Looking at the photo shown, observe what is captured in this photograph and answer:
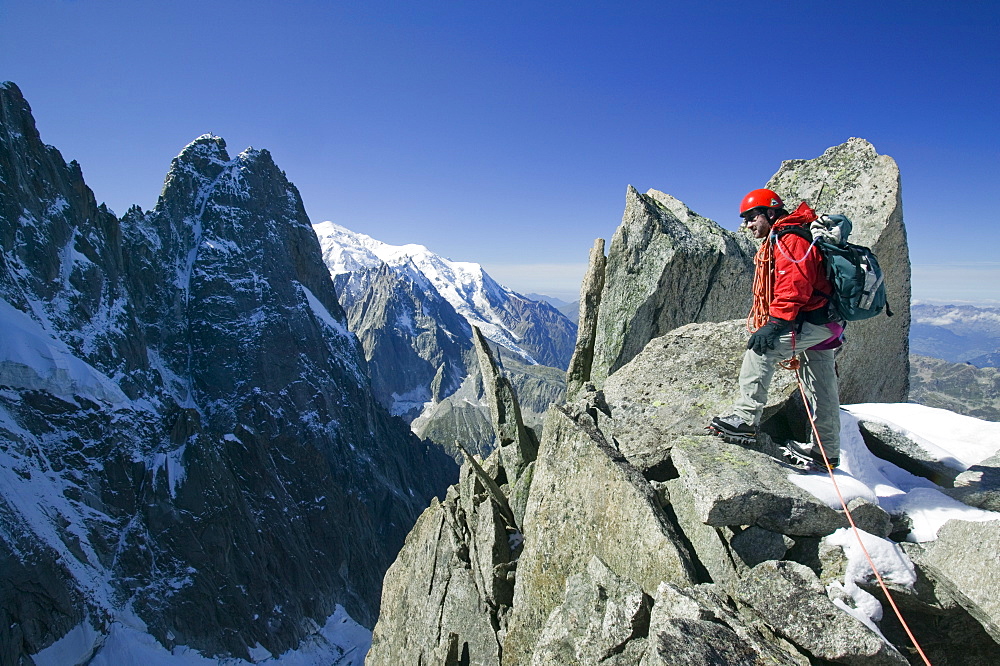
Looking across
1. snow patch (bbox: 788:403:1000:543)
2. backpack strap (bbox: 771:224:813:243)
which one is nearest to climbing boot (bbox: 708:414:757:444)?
snow patch (bbox: 788:403:1000:543)

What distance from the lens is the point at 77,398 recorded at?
91500 millimetres

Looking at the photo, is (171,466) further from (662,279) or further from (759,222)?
(759,222)

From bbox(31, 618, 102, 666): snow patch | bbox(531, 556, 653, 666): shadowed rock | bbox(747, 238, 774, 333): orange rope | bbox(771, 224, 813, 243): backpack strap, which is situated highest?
bbox(771, 224, 813, 243): backpack strap

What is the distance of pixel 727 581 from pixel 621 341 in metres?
9.76

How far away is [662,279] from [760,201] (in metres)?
7.18

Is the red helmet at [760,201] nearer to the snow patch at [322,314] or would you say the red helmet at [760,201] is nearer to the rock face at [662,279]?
the rock face at [662,279]

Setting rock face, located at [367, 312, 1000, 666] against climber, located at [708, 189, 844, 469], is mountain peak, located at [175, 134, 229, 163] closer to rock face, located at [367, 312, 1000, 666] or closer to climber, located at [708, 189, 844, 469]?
rock face, located at [367, 312, 1000, 666]

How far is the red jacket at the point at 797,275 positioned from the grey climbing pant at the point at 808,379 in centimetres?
51

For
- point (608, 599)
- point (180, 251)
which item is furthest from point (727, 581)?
point (180, 251)

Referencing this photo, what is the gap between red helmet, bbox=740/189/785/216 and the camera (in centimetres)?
850

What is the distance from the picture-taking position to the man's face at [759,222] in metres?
8.48

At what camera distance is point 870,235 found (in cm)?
1378

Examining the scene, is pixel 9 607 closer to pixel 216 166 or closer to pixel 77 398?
pixel 77 398

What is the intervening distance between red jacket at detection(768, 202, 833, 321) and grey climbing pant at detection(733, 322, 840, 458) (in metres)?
0.51
